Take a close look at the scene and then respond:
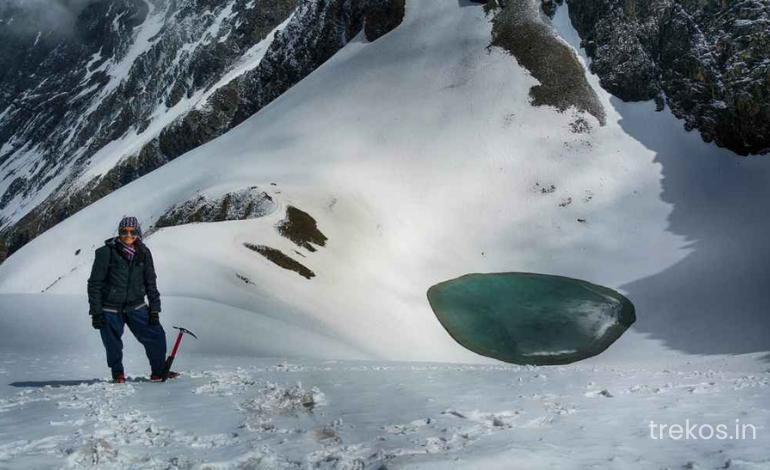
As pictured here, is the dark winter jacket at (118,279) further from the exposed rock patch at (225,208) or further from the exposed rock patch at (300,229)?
the exposed rock patch at (225,208)

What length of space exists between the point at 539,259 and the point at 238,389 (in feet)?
121

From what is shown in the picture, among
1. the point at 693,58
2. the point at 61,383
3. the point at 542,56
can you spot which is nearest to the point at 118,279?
the point at 61,383

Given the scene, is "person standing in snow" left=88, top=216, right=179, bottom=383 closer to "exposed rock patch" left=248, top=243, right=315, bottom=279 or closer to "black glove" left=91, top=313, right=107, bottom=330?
"black glove" left=91, top=313, right=107, bottom=330

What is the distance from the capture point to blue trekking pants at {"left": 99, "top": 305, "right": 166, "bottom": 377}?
449 inches

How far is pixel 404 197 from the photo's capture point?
169 ft

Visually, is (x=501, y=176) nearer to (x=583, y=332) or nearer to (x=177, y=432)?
(x=583, y=332)

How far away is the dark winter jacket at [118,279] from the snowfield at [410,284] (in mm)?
1445

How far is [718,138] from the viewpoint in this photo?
53.0 meters

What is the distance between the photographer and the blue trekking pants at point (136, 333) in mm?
11406

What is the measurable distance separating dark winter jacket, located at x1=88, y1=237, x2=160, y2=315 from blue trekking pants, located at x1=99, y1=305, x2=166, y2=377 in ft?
0.69

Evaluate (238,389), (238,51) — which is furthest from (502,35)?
(238,51)

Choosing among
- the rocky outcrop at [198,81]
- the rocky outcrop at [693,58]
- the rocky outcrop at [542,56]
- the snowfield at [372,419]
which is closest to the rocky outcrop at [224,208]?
the rocky outcrop at [542,56]

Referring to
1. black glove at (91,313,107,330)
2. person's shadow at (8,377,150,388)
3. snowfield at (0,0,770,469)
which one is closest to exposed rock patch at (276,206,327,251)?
snowfield at (0,0,770,469)

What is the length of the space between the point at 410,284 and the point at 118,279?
2944 centimetres
